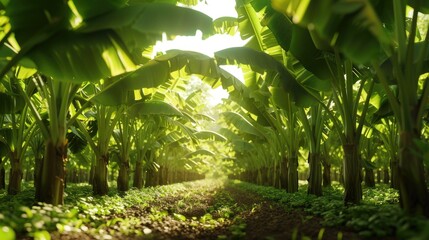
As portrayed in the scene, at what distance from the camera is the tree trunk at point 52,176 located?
5500 millimetres

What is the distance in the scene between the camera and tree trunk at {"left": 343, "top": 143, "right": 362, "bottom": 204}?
5.96 metres

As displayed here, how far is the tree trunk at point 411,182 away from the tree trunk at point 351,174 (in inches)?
62.7

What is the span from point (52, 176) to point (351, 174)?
16.1 feet

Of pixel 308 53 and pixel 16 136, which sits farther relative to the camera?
pixel 16 136

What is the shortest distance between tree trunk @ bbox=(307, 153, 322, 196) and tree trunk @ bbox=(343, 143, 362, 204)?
2.19 m

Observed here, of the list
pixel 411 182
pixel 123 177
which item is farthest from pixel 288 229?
pixel 123 177

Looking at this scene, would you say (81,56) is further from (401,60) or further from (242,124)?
(242,124)

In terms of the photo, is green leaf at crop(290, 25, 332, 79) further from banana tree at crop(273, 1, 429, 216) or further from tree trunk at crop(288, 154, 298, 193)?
tree trunk at crop(288, 154, 298, 193)

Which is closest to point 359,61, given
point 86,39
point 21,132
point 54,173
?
point 86,39

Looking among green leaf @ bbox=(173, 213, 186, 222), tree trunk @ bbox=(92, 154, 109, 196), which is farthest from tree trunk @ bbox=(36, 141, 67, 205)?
tree trunk @ bbox=(92, 154, 109, 196)

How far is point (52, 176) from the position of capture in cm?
555

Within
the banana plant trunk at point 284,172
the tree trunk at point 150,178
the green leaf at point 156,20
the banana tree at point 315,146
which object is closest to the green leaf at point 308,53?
the banana tree at point 315,146

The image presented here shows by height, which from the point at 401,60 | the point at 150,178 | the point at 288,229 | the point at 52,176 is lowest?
the point at 150,178

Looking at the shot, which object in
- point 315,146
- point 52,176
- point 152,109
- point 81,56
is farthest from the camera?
point 315,146
